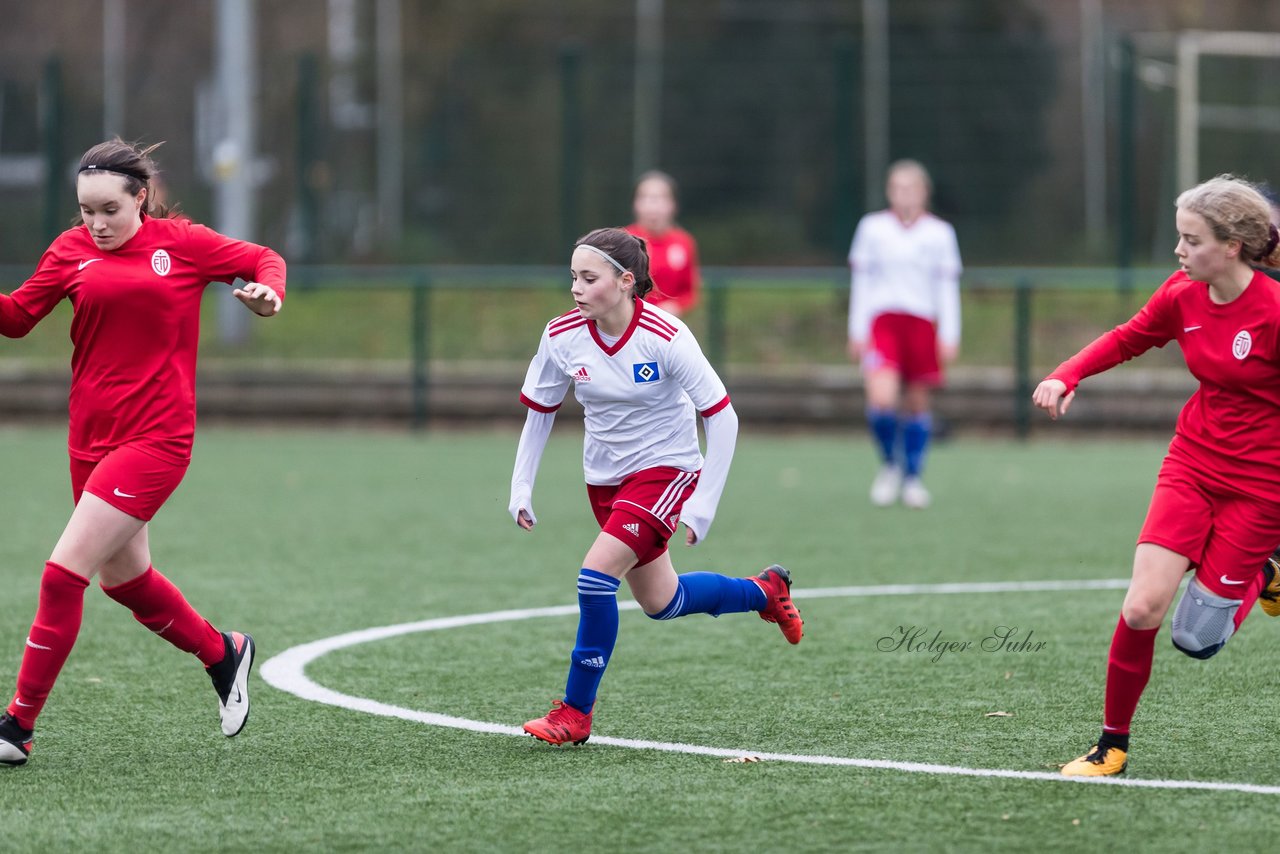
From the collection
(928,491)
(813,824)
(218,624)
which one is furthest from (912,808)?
(928,491)

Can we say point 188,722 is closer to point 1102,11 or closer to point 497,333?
point 497,333

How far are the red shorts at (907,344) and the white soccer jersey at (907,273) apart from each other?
0.18 feet

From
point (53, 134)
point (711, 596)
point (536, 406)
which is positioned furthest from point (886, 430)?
point (53, 134)

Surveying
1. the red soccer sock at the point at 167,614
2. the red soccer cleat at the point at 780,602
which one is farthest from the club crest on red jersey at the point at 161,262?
the red soccer cleat at the point at 780,602

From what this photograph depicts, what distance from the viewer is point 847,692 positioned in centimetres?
614

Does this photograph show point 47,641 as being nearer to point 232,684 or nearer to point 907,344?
point 232,684

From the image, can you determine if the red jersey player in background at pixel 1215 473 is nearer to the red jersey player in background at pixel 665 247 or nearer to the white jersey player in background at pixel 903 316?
the red jersey player in background at pixel 665 247

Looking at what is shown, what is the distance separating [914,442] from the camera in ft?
39.4

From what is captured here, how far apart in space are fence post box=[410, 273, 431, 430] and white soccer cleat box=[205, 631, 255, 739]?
40.5 ft

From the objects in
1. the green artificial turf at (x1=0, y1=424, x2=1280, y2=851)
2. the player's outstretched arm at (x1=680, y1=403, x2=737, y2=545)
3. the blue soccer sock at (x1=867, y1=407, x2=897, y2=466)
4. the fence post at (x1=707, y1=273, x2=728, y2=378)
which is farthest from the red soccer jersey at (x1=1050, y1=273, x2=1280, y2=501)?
the fence post at (x1=707, y1=273, x2=728, y2=378)

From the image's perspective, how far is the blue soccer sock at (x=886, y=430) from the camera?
476 inches

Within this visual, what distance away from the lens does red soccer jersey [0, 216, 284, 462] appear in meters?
5.27

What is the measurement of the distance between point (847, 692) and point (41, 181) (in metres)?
17.0

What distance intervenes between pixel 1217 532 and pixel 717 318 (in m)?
13.0
